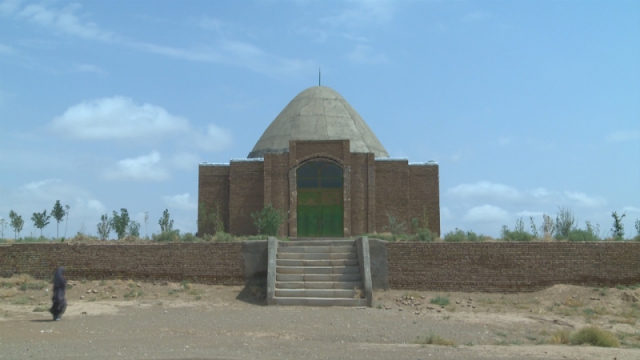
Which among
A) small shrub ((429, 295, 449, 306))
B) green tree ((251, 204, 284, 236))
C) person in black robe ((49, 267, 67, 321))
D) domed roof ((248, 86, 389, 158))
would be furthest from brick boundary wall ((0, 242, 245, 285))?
domed roof ((248, 86, 389, 158))

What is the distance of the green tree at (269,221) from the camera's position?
82.8 feet

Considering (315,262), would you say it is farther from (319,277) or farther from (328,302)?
(328,302)

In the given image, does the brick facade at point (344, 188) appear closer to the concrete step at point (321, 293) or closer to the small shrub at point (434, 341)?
the concrete step at point (321, 293)

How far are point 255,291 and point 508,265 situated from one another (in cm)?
725

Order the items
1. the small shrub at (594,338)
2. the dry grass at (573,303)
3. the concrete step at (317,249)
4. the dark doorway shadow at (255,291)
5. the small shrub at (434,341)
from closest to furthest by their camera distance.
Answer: the small shrub at (434,341) → the small shrub at (594,338) → the dry grass at (573,303) → the dark doorway shadow at (255,291) → the concrete step at (317,249)

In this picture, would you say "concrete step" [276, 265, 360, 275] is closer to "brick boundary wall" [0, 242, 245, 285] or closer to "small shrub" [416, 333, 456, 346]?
"brick boundary wall" [0, 242, 245, 285]

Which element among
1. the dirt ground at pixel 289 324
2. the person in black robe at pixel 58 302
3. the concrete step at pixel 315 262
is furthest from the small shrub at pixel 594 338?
the person in black robe at pixel 58 302

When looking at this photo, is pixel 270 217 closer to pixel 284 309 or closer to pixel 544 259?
pixel 284 309

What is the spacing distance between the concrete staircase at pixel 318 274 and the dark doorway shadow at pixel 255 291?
553mm

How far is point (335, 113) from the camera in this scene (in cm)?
3131

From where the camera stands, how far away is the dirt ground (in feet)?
38.3

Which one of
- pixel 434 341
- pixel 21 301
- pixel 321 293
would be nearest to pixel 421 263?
pixel 321 293

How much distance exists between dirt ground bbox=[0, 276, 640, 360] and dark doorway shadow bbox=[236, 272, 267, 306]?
6 cm

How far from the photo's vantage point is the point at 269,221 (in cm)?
2527
